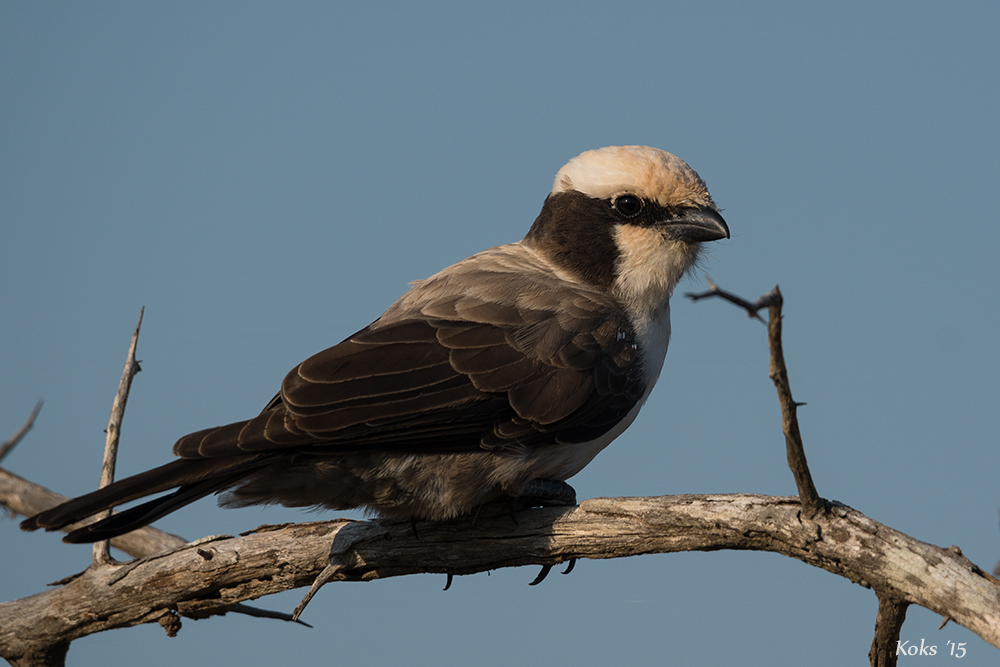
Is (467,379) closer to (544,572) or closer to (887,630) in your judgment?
(544,572)

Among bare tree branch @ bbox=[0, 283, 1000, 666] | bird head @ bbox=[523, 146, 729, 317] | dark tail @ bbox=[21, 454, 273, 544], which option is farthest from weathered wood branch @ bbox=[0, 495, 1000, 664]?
bird head @ bbox=[523, 146, 729, 317]

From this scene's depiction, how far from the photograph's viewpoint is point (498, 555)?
457cm

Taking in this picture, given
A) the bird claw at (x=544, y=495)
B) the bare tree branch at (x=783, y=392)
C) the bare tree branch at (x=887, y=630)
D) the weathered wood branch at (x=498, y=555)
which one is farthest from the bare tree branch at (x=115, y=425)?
the bare tree branch at (x=887, y=630)

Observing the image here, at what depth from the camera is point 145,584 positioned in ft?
16.4

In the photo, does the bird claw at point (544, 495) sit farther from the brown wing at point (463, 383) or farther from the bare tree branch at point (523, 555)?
the brown wing at point (463, 383)

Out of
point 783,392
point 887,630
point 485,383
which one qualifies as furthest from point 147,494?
point 887,630

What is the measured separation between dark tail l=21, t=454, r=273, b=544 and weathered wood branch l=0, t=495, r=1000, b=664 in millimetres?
878

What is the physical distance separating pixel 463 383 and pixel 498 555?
0.91 m

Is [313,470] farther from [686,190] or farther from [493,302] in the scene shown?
[686,190]

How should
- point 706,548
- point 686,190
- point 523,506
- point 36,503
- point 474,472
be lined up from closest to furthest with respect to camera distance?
1. point 706,548
2. point 474,472
3. point 523,506
4. point 686,190
5. point 36,503

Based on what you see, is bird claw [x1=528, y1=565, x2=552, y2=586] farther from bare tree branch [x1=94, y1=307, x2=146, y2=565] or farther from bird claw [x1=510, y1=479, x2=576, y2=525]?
bare tree branch [x1=94, y1=307, x2=146, y2=565]

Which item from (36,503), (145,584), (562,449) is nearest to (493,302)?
(562,449)

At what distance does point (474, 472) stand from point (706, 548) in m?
1.14

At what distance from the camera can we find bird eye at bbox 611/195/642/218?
5191 millimetres
